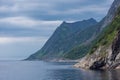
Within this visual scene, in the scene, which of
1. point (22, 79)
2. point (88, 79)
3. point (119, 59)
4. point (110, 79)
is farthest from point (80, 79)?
point (119, 59)

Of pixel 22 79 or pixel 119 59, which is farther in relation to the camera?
pixel 119 59

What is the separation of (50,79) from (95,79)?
92.0ft

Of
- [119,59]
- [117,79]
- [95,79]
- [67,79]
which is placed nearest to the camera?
[117,79]

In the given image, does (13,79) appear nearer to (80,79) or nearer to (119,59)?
(80,79)

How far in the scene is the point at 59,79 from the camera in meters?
163

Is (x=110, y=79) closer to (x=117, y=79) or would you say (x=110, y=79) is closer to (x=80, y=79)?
(x=117, y=79)

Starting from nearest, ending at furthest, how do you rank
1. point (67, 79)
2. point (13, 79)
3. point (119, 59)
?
point (67, 79)
point (13, 79)
point (119, 59)

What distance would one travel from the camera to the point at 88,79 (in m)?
147

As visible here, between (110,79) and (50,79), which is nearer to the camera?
(110,79)

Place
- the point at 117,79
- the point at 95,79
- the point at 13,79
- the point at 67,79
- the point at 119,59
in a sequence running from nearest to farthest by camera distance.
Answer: the point at 117,79
the point at 95,79
the point at 67,79
the point at 13,79
the point at 119,59

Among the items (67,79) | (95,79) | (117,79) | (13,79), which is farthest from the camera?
(13,79)

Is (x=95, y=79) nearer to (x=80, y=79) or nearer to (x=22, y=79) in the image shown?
(x=80, y=79)

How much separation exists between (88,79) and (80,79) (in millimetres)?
6298

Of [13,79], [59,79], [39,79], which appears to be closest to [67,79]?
[59,79]
